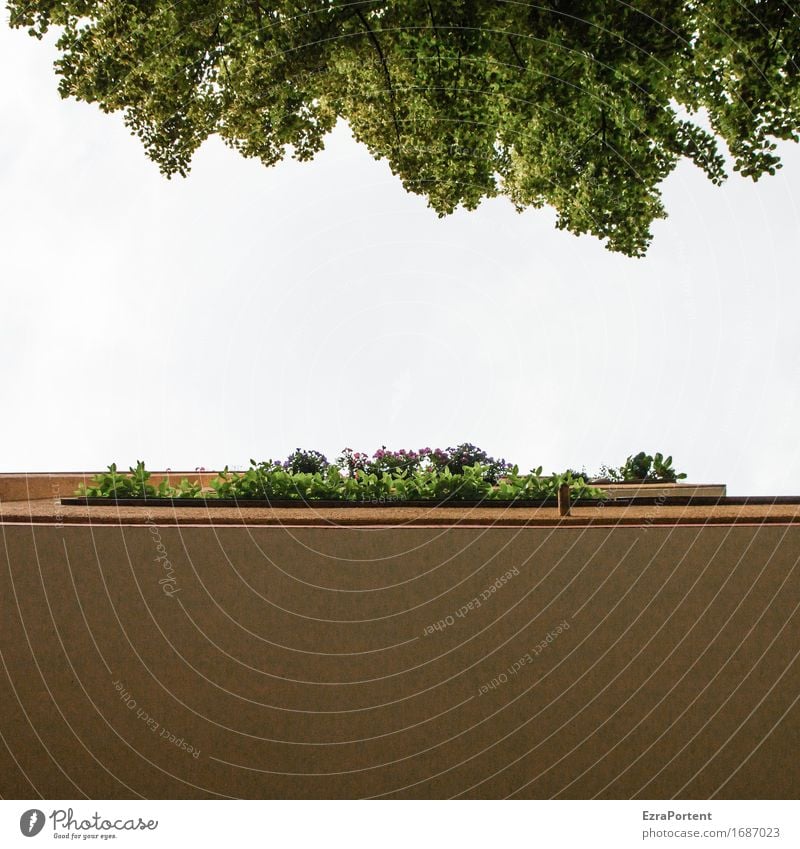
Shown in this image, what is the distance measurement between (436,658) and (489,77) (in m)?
7.00

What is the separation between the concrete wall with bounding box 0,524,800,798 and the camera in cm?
425

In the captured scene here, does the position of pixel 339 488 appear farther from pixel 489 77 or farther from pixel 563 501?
pixel 489 77

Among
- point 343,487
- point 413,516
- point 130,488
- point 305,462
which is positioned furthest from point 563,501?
point 305,462

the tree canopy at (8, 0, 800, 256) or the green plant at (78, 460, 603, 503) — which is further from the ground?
the tree canopy at (8, 0, 800, 256)

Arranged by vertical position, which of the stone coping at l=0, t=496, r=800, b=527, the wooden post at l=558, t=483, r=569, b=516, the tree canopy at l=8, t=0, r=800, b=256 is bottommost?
the stone coping at l=0, t=496, r=800, b=527

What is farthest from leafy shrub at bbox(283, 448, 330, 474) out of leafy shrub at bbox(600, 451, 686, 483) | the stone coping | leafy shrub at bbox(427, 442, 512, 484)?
the stone coping

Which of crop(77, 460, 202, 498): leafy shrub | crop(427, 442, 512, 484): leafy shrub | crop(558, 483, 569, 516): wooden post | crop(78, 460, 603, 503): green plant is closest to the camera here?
crop(558, 483, 569, 516): wooden post

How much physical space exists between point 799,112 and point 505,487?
5.94m

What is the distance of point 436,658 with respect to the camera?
4.30m

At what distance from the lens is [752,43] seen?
7969 millimetres

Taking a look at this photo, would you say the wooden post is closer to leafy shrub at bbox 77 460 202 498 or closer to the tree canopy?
leafy shrub at bbox 77 460 202 498

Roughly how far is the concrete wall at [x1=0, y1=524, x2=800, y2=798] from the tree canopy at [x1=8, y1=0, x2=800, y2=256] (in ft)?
20.3
